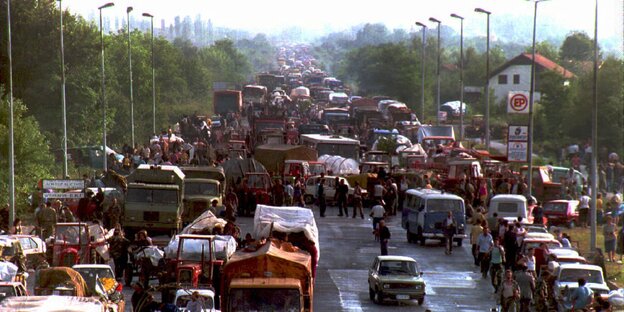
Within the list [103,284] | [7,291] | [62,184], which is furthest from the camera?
[62,184]

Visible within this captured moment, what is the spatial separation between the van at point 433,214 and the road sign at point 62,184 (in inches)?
437

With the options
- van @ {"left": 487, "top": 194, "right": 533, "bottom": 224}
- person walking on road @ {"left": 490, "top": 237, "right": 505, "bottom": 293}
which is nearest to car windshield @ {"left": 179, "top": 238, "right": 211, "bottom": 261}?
person walking on road @ {"left": 490, "top": 237, "right": 505, "bottom": 293}

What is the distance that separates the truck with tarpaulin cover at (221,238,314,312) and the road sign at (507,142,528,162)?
27.6 metres

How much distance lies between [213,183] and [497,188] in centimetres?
1406

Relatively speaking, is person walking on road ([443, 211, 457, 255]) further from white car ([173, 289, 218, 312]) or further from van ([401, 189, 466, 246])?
white car ([173, 289, 218, 312])

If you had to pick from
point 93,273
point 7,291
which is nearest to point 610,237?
point 93,273

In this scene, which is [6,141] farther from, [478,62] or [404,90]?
[478,62]

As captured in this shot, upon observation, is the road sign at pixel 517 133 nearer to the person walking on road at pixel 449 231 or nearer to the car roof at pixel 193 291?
the person walking on road at pixel 449 231

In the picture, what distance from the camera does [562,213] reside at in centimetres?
5488

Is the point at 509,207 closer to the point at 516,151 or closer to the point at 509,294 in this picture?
the point at 516,151

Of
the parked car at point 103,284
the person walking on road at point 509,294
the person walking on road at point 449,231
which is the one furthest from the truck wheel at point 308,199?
the parked car at point 103,284

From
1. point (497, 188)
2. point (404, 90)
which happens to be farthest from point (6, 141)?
point (404, 90)

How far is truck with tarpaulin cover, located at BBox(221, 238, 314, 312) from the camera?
27.5 meters

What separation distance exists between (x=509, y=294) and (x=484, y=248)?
8059 millimetres
